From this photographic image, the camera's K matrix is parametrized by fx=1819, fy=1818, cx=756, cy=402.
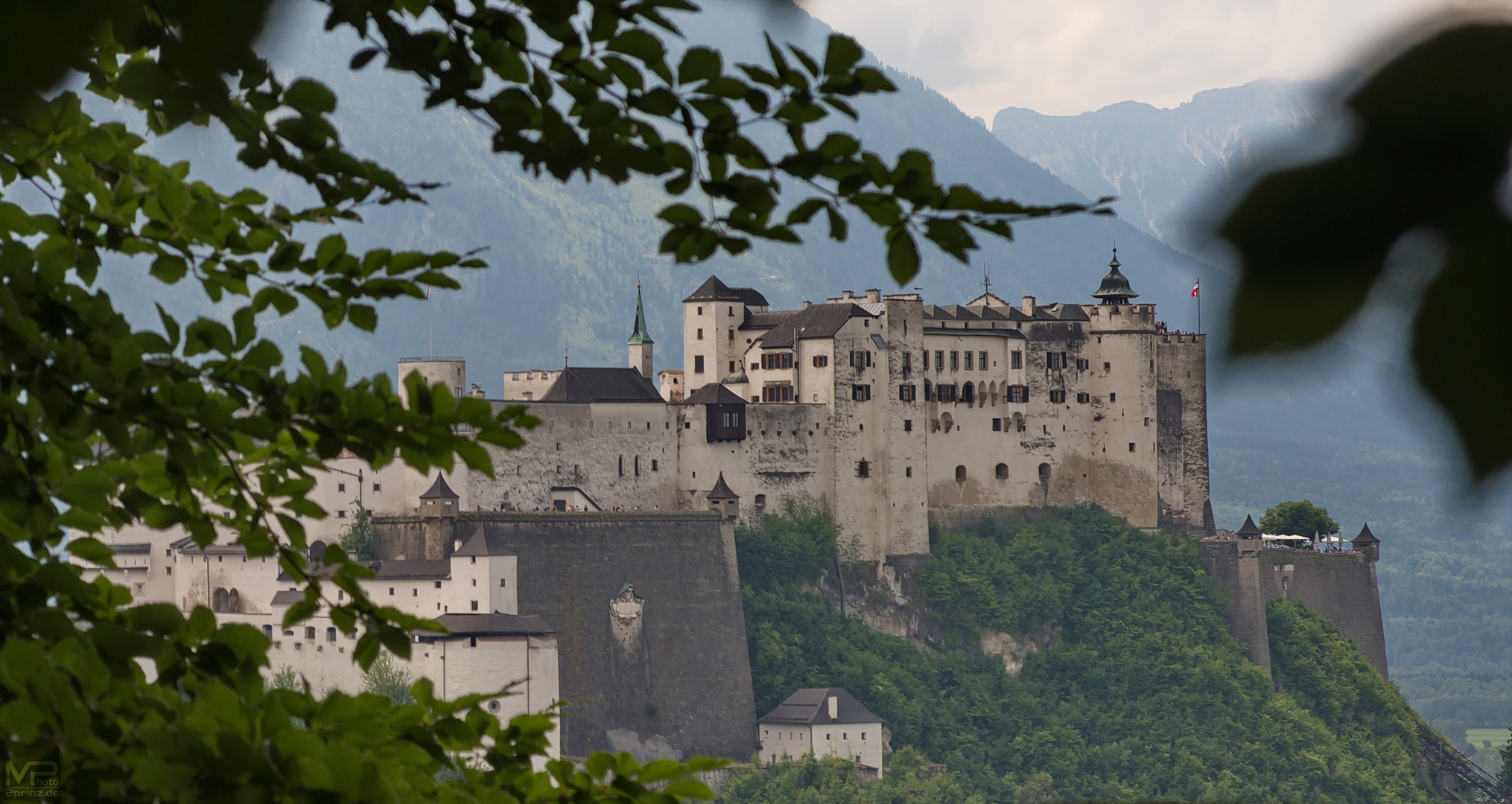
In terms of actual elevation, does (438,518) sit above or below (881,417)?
below

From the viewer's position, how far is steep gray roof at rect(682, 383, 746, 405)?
2077 inches

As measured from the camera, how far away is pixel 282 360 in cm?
468

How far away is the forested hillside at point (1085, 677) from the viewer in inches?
2120

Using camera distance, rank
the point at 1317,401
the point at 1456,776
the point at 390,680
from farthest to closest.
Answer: the point at 1456,776 → the point at 390,680 → the point at 1317,401

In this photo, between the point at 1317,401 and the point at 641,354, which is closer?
the point at 1317,401

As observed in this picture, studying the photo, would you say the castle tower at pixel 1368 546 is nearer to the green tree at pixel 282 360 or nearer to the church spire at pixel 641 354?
the church spire at pixel 641 354

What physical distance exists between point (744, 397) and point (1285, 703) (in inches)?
816

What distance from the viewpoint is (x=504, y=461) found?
5059cm

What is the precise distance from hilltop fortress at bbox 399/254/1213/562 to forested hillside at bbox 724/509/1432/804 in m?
1.52

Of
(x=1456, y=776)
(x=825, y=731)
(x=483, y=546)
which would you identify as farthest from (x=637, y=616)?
(x=1456, y=776)

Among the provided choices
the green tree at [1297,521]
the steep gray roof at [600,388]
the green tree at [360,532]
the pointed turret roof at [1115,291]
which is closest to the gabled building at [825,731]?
Result: the steep gray roof at [600,388]

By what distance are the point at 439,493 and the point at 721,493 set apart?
8.57m

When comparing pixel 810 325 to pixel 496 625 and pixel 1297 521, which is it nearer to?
pixel 496 625

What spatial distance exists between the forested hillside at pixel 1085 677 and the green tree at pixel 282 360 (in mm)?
46069
